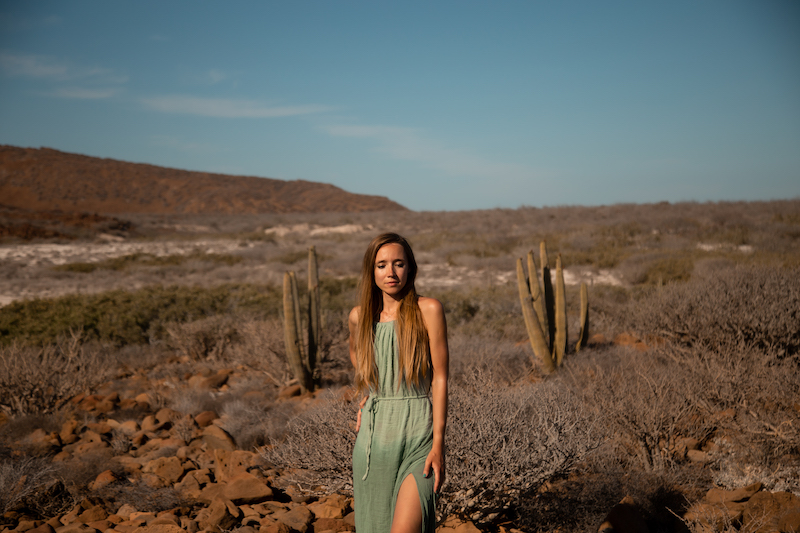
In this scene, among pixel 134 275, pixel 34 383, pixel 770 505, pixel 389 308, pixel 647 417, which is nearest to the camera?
pixel 389 308

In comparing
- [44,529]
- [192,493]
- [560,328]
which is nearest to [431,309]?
[192,493]

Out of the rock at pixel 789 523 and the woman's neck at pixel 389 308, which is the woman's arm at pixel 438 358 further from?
the rock at pixel 789 523

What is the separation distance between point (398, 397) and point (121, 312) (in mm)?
8620

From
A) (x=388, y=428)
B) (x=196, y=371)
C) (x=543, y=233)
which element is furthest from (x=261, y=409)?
(x=543, y=233)

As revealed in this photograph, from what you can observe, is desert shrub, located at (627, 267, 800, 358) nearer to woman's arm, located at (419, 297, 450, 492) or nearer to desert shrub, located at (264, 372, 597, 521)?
desert shrub, located at (264, 372, 597, 521)

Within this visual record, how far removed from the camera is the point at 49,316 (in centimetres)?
893

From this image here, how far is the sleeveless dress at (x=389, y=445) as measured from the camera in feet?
6.18

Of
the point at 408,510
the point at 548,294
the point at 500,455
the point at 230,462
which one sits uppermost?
the point at 548,294

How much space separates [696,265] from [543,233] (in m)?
10.8

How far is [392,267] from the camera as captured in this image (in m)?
1.97

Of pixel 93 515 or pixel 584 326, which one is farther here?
pixel 584 326

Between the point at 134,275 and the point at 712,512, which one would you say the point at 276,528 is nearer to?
the point at 712,512

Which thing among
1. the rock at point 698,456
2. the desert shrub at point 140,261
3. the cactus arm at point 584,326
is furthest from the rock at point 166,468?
the desert shrub at point 140,261

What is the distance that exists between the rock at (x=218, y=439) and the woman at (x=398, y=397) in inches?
115
